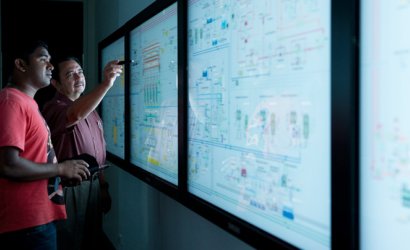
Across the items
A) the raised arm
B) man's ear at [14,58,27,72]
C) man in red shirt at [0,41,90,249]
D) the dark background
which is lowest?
man in red shirt at [0,41,90,249]

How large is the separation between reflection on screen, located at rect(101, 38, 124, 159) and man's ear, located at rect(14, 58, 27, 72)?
0.74 metres

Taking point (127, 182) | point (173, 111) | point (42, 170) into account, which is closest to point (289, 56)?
point (173, 111)

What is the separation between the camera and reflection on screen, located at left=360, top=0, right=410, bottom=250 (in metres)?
0.73

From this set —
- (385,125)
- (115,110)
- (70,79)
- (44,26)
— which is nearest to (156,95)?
(70,79)

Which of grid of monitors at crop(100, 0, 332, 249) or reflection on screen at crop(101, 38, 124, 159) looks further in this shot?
reflection on screen at crop(101, 38, 124, 159)

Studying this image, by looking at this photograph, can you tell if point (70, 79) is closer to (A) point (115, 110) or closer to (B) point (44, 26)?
(A) point (115, 110)

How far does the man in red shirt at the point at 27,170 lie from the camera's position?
1.67 metres

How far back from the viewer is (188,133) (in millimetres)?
1551

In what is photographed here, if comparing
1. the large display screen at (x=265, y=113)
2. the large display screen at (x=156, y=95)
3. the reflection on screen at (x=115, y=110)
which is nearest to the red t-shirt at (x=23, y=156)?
the large display screen at (x=156, y=95)

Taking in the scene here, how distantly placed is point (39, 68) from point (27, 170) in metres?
0.48

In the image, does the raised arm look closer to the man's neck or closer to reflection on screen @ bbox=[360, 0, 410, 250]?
the man's neck

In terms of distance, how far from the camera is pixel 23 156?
1.75 m

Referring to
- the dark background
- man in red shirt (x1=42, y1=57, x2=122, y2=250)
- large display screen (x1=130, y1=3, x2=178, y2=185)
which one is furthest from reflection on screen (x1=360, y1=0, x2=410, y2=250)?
the dark background

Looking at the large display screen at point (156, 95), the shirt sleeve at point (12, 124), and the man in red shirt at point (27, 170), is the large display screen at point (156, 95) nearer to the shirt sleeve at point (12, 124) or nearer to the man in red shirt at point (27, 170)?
the man in red shirt at point (27, 170)
